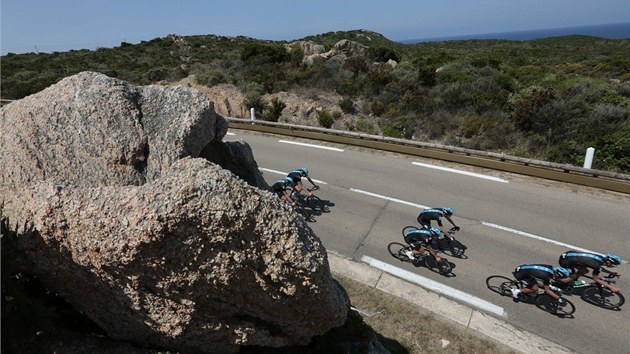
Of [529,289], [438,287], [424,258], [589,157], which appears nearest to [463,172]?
[589,157]

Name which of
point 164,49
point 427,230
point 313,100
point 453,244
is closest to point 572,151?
point 453,244

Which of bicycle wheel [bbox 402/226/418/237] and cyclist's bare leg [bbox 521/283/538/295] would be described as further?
bicycle wheel [bbox 402/226/418/237]

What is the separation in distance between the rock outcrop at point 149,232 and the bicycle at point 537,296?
17.0ft

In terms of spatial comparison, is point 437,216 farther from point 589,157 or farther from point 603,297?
point 589,157

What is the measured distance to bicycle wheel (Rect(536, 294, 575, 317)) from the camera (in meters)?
7.95

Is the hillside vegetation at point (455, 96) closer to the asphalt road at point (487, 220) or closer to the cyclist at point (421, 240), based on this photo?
the asphalt road at point (487, 220)

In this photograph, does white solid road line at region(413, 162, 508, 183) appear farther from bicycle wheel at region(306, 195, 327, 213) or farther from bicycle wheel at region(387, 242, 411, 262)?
bicycle wheel at region(387, 242, 411, 262)

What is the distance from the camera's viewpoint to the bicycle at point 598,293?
796 cm

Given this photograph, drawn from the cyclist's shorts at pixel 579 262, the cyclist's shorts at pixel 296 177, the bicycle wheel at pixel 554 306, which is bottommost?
the bicycle wheel at pixel 554 306

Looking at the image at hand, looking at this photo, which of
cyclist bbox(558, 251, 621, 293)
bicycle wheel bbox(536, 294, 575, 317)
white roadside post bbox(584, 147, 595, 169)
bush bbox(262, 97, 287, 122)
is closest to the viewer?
cyclist bbox(558, 251, 621, 293)

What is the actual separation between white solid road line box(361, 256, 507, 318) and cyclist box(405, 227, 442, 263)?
488mm

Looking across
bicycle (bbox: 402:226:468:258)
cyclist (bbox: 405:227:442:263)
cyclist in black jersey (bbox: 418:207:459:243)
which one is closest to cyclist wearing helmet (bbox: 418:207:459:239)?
cyclist in black jersey (bbox: 418:207:459:243)

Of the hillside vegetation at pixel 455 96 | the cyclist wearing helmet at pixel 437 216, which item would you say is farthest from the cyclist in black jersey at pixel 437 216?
the hillside vegetation at pixel 455 96

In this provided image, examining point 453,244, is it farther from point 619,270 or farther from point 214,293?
point 214,293
